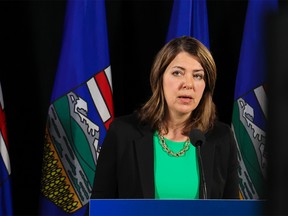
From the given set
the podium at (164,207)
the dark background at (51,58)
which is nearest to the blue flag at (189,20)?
the dark background at (51,58)

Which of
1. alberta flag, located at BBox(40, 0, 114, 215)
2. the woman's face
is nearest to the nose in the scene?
the woman's face

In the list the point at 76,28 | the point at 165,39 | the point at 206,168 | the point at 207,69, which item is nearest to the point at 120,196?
the point at 206,168

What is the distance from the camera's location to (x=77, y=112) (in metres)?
2.81

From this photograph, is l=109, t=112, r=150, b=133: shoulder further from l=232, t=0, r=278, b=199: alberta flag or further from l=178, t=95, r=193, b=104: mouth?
l=232, t=0, r=278, b=199: alberta flag

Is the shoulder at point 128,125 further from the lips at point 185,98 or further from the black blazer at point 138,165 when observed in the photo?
the lips at point 185,98

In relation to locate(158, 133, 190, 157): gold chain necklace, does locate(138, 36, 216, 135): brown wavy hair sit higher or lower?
higher

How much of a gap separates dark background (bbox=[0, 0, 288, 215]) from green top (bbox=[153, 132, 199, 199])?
53.2 inches

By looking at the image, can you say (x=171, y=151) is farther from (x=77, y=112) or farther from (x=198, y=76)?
(x=77, y=112)

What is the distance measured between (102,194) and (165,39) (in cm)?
151

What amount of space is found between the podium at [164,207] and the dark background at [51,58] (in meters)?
1.92

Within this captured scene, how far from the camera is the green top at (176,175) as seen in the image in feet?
5.69

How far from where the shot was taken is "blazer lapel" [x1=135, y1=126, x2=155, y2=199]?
5.74 ft

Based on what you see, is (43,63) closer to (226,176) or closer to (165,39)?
(165,39)

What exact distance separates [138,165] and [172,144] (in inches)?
5.6
